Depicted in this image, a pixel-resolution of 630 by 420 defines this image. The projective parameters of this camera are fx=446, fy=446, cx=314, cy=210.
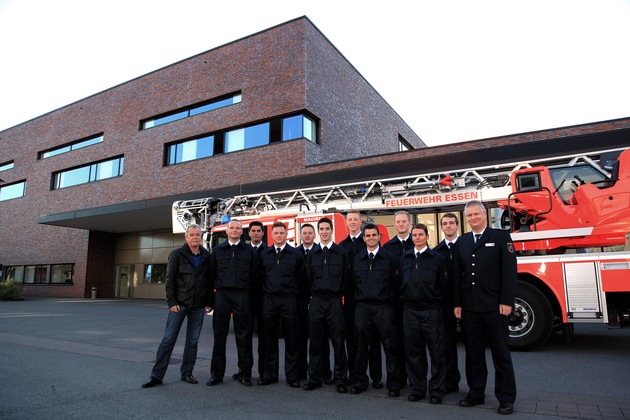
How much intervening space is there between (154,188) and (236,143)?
536 centimetres

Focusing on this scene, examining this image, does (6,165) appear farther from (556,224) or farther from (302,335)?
(556,224)

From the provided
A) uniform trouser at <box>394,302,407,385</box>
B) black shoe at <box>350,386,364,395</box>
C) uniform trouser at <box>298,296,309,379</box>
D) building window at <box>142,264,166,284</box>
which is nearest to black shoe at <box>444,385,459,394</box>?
uniform trouser at <box>394,302,407,385</box>

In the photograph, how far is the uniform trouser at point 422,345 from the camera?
4.50 m

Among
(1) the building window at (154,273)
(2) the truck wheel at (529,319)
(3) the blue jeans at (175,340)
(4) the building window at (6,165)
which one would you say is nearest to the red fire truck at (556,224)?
(2) the truck wheel at (529,319)

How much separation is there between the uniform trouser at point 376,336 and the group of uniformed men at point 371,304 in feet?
0.04

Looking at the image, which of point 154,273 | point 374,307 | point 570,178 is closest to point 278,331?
point 374,307

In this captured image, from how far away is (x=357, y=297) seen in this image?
496cm

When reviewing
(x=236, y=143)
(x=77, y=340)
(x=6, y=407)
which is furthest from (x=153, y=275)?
(x=6, y=407)

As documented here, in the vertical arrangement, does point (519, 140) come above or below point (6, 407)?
above

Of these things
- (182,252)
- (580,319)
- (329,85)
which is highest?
(329,85)

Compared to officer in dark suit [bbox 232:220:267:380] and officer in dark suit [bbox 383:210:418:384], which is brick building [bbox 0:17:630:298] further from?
officer in dark suit [bbox 232:220:267:380]

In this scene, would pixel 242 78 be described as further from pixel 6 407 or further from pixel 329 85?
pixel 6 407

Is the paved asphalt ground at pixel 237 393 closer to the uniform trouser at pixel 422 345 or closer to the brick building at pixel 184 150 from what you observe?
the uniform trouser at pixel 422 345

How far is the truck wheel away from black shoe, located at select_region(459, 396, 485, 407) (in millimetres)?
3146
